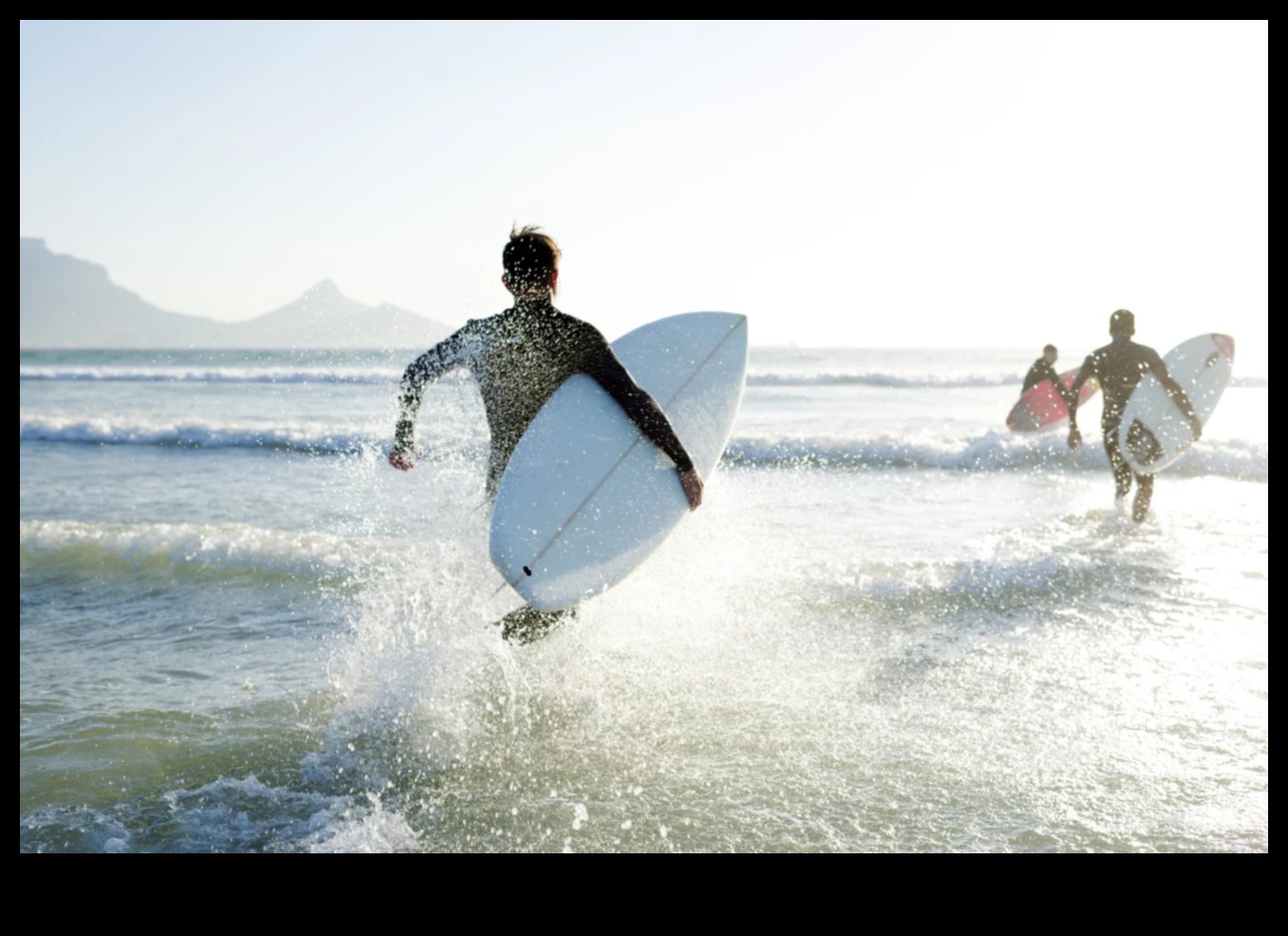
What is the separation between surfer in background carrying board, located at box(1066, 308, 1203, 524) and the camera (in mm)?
8164

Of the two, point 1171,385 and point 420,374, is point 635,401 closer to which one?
point 420,374

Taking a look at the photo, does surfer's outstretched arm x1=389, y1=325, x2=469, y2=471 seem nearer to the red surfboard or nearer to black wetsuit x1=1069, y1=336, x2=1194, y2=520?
black wetsuit x1=1069, y1=336, x2=1194, y2=520

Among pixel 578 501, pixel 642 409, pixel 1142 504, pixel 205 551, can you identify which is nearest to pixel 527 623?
pixel 578 501

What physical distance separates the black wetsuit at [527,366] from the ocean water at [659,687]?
27 cm

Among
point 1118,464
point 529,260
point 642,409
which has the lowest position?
point 1118,464

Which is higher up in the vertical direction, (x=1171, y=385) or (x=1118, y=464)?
(x=1171, y=385)

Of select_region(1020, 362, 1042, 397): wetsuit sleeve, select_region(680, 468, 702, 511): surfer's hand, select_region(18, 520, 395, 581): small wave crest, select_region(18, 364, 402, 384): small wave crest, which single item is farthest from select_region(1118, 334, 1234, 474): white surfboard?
select_region(18, 364, 402, 384): small wave crest

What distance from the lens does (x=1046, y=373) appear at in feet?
36.7

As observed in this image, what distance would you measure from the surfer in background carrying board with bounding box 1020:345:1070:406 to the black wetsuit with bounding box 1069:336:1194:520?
587 mm

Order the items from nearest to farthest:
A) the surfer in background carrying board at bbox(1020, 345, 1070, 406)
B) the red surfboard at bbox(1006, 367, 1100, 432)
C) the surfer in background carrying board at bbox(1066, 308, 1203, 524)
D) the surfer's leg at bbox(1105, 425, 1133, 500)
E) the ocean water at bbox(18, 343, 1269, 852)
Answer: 1. the ocean water at bbox(18, 343, 1269, 852)
2. the surfer in background carrying board at bbox(1066, 308, 1203, 524)
3. the surfer's leg at bbox(1105, 425, 1133, 500)
4. the surfer in background carrying board at bbox(1020, 345, 1070, 406)
5. the red surfboard at bbox(1006, 367, 1100, 432)

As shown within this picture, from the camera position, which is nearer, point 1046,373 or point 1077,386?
point 1077,386

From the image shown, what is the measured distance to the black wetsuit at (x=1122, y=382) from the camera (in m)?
8.20

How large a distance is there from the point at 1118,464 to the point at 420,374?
23.2 ft

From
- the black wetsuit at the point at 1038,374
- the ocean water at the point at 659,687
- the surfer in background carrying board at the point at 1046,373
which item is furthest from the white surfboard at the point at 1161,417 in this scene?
the black wetsuit at the point at 1038,374
